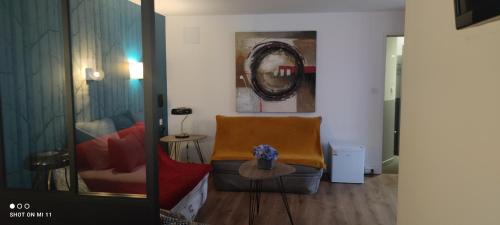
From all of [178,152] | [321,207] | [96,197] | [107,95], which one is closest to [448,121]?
[96,197]

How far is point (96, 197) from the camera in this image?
5.35 feet

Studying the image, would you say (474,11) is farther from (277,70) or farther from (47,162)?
(277,70)

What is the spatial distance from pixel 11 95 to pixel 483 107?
7.20 feet

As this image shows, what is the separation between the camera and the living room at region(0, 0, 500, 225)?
1031mm

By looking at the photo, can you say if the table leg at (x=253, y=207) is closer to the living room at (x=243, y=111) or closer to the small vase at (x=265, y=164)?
the living room at (x=243, y=111)

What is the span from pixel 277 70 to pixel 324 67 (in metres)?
0.65

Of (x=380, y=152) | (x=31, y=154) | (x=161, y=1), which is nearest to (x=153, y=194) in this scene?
(x=31, y=154)

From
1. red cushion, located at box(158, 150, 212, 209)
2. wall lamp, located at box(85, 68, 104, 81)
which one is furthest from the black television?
red cushion, located at box(158, 150, 212, 209)

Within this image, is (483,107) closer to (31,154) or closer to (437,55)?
(437,55)

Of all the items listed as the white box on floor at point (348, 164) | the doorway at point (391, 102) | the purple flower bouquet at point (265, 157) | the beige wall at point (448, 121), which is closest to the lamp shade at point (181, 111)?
the purple flower bouquet at point (265, 157)

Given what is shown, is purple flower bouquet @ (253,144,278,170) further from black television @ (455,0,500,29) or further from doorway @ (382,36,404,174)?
doorway @ (382,36,404,174)

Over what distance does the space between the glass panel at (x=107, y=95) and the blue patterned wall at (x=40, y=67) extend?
0.01 metres

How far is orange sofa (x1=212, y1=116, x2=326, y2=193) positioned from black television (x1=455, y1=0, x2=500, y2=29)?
331 cm

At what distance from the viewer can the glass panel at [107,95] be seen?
1.83 metres
